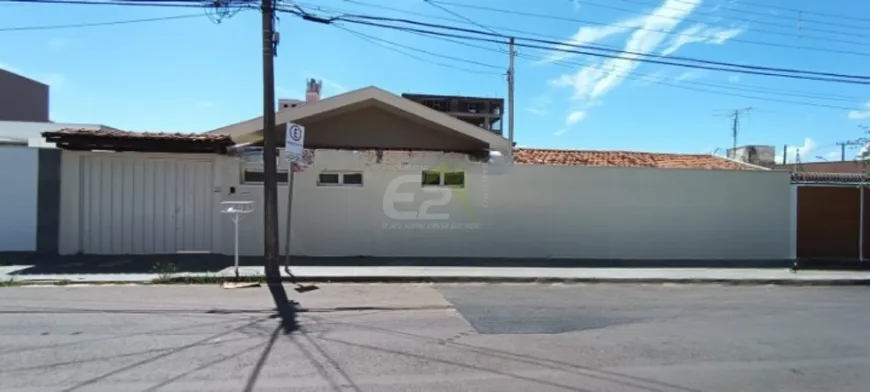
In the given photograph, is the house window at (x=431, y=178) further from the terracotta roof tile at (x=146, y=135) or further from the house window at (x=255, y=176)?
the terracotta roof tile at (x=146, y=135)

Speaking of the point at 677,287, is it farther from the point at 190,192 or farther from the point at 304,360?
the point at 190,192

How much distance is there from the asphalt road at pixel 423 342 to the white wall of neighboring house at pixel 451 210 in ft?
13.2

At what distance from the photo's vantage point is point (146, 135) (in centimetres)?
1277

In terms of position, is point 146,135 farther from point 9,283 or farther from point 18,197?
point 9,283

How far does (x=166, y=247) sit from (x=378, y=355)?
32.3 ft

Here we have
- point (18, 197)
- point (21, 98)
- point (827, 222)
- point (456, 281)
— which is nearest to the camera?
point (456, 281)

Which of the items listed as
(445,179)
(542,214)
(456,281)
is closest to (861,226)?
(542,214)

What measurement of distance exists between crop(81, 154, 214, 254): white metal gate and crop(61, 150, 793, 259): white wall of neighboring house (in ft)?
0.08

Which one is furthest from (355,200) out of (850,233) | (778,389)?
(850,233)

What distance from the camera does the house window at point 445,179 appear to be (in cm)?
1474

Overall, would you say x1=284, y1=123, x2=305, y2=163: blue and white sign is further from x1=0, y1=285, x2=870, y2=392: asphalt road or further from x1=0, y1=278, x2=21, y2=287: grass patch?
x1=0, y1=278, x2=21, y2=287: grass patch

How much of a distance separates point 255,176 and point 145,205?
2.59 metres

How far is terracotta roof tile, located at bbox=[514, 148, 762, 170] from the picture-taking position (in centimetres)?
1698

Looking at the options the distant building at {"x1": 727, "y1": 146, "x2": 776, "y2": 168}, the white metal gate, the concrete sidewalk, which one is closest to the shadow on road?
the concrete sidewalk
